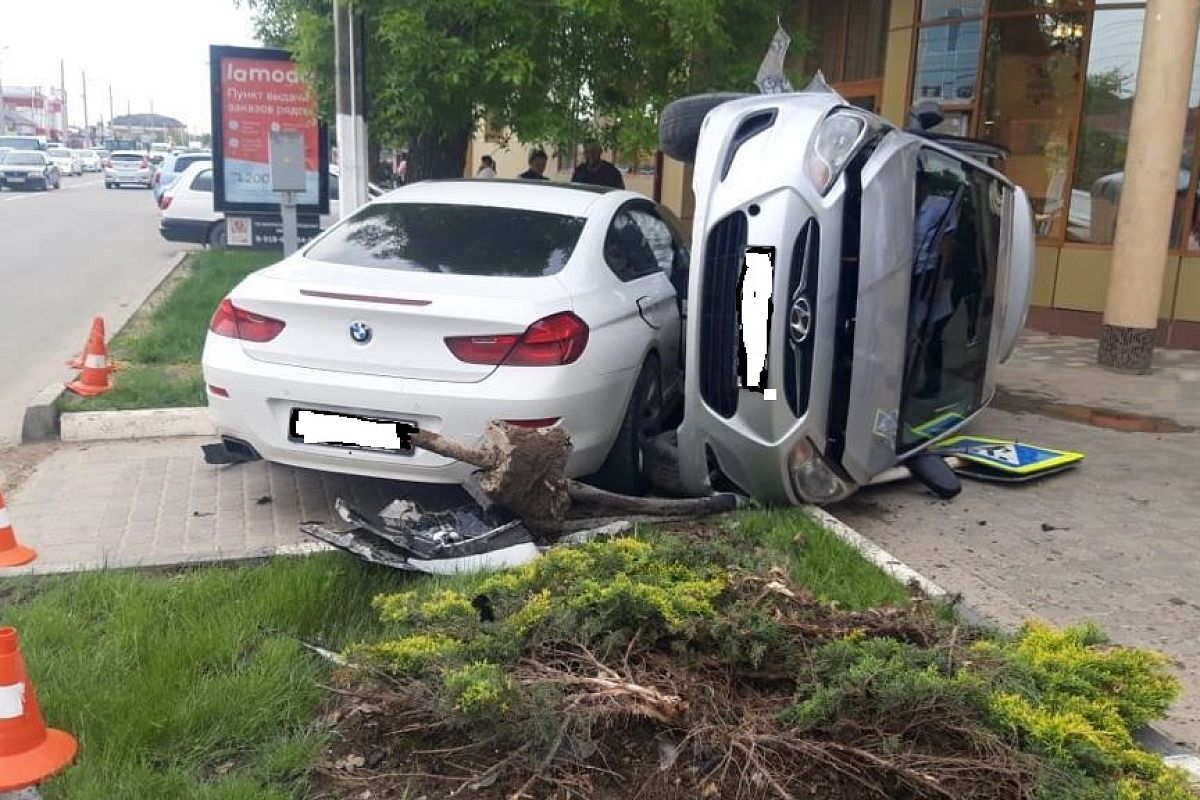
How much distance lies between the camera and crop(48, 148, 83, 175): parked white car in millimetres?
58097

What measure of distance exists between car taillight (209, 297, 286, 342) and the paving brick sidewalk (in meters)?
0.88

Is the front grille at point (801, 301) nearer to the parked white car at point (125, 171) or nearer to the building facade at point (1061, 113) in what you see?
the building facade at point (1061, 113)

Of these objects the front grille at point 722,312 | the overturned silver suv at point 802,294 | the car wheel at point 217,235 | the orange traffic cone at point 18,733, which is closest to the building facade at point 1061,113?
the overturned silver suv at point 802,294

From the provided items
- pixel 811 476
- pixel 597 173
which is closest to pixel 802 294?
pixel 811 476

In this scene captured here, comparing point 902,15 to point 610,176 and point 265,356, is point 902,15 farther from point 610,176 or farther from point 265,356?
point 265,356

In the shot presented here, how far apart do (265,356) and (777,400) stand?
2.21 metres

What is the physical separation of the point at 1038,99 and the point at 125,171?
1625 inches

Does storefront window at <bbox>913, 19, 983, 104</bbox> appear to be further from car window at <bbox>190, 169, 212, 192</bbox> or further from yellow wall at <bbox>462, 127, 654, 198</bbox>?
car window at <bbox>190, 169, 212, 192</bbox>

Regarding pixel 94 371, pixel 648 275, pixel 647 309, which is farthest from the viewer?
pixel 94 371

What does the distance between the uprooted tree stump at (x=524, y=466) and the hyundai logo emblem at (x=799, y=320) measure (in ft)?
3.36

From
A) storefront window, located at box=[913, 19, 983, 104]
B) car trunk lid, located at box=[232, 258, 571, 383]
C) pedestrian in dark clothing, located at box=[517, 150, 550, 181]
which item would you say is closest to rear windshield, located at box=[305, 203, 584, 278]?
car trunk lid, located at box=[232, 258, 571, 383]

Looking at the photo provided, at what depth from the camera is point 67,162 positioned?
194 ft

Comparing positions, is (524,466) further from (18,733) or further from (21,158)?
(21,158)

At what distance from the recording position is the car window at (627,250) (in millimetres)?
5465
